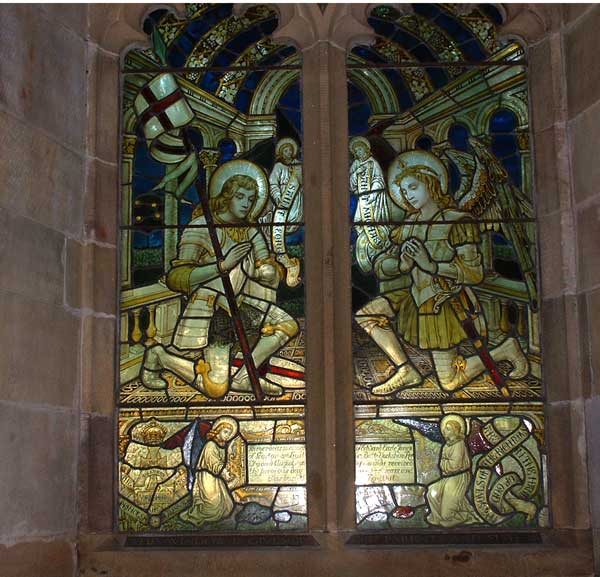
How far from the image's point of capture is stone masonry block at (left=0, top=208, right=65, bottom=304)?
4008mm

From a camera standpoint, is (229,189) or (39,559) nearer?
(39,559)

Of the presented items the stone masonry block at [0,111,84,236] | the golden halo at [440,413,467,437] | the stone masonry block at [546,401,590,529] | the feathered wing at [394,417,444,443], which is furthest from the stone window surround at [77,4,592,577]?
the golden halo at [440,413,467,437]

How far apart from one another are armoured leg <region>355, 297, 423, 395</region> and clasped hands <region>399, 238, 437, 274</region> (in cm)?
18

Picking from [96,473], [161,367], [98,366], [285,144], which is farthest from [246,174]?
[96,473]

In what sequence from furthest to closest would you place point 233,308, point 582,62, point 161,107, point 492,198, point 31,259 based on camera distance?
point 161,107 → point 492,198 → point 233,308 → point 582,62 → point 31,259

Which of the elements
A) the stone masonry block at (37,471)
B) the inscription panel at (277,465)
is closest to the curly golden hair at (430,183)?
the inscription panel at (277,465)

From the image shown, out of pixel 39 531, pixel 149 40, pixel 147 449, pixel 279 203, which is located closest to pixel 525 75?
pixel 279 203

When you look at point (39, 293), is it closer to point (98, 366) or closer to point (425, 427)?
point (98, 366)

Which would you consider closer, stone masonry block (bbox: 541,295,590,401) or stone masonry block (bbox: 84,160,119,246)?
stone masonry block (bbox: 541,295,590,401)

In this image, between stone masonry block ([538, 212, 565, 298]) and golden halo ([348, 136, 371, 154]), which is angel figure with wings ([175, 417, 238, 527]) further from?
stone masonry block ([538, 212, 565, 298])

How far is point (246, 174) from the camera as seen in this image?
15.6 feet

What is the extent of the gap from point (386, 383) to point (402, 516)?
20.1 inches

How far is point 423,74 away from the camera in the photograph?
4840 mm

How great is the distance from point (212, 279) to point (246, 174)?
47 centimetres
